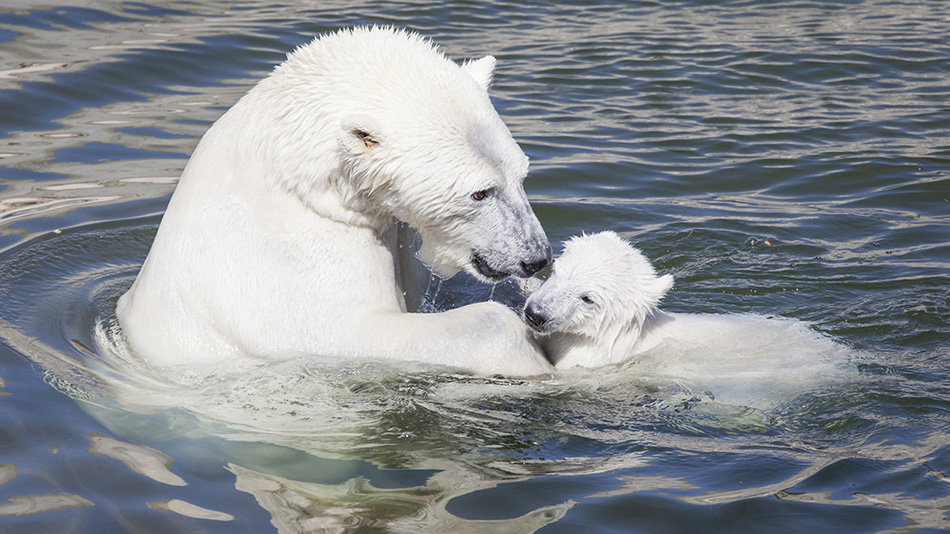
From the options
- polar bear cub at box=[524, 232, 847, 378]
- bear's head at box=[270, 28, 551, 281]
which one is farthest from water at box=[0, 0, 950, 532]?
bear's head at box=[270, 28, 551, 281]

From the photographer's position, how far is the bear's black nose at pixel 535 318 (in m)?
4.21

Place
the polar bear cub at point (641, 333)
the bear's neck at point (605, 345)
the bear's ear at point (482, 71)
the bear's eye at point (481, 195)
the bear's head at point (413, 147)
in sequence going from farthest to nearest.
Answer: the bear's neck at point (605, 345), the polar bear cub at point (641, 333), the bear's ear at point (482, 71), the bear's eye at point (481, 195), the bear's head at point (413, 147)

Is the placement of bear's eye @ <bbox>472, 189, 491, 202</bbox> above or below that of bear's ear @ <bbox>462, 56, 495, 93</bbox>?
below

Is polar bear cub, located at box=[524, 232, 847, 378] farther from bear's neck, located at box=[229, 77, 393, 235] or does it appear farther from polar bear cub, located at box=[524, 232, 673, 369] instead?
bear's neck, located at box=[229, 77, 393, 235]

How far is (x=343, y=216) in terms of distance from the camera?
3.85 m

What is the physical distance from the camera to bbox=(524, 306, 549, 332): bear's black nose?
166 inches

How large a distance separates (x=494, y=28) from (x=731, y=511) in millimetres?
9704

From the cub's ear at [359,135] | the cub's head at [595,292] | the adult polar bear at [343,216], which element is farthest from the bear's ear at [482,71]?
the cub's head at [595,292]

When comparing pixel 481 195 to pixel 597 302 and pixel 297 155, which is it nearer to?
pixel 297 155

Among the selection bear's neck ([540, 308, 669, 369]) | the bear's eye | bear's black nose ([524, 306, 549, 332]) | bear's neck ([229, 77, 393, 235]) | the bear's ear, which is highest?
the bear's ear

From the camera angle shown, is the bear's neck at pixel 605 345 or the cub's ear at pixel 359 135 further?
the bear's neck at pixel 605 345

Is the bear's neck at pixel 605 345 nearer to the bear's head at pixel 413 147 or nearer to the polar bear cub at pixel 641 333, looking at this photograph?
the polar bear cub at pixel 641 333

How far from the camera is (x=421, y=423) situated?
386cm

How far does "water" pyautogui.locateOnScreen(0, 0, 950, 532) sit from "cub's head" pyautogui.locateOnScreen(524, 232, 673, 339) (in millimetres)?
264
